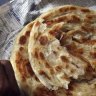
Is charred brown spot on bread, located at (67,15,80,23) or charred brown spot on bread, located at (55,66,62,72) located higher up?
charred brown spot on bread, located at (67,15,80,23)

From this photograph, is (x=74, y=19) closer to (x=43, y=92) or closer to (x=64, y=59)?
(x=64, y=59)

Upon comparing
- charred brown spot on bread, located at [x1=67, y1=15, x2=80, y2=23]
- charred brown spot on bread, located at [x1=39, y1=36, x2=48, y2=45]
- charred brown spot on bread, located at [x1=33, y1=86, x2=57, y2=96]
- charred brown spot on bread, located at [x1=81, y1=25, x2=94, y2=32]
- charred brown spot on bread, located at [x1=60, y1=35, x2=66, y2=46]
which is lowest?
charred brown spot on bread, located at [x1=33, y1=86, x2=57, y2=96]

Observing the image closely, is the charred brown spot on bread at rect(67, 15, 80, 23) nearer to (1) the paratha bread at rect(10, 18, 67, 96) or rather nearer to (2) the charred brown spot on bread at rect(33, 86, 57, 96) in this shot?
(1) the paratha bread at rect(10, 18, 67, 96)

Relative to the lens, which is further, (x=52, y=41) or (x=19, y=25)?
(x=19, y=25)

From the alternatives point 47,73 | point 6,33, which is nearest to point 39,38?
point 47,73

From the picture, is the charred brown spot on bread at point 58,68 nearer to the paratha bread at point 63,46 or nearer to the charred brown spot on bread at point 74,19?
the paratha bread at point 63,46

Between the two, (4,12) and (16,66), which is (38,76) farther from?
(4,12)

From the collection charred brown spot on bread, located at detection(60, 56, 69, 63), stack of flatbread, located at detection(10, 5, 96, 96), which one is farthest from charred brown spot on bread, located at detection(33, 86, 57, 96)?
charred brown spot on bread, located at detection(60, 56, 69, 63)

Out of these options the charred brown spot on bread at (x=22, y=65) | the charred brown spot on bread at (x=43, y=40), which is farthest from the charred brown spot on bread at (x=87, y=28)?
the charred brown spot on bread at (x=22, y=65)
